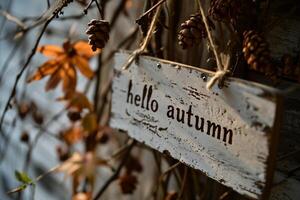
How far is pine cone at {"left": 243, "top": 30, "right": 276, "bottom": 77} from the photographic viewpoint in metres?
0.58

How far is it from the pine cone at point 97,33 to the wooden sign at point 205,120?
92 millimetres

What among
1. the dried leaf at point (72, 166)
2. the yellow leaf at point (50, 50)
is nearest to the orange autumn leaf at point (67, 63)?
the yellow leaf at point (50, 50)

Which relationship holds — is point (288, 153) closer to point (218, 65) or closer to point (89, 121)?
point (218, 65)

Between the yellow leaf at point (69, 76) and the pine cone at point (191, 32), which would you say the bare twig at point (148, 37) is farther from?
the yellow leaf at point (69, 76)

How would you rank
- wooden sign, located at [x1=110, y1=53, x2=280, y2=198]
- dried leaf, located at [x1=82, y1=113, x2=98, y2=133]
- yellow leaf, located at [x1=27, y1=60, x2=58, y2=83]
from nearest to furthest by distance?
wooden sign, located at [x1=110, y1=53, x2=280, y2=198]
yellow leaf, located at [x1=27, y1=60, x2=58, y2=83]
dried leaf, located at [x1=82, y1=113, x2=98, y2=133]

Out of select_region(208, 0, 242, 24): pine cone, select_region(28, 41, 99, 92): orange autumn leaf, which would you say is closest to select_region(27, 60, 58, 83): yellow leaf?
select_region(28, 41, 99, 92): orange autumn leaf

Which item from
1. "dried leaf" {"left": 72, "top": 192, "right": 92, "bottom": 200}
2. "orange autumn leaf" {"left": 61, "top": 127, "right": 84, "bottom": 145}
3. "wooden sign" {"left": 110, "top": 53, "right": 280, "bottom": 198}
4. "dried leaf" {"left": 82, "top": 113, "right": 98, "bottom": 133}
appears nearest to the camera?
"wooden sign" {"left": 110, "top": 53, "right": 280, "bottom": 198}

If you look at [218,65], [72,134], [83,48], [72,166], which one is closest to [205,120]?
[218,65]

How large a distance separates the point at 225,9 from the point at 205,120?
0.53 feet

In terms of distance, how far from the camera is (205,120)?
657 millimetres

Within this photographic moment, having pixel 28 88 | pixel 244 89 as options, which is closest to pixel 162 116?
pixel 244 89

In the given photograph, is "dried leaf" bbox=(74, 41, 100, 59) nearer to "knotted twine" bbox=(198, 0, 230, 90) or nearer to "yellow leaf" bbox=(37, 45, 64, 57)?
"yellow leaf" bbox=(37, 45, 64, 57)

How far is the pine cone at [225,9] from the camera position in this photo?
0.64 m

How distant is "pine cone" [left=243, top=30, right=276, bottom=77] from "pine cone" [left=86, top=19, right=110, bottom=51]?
226 millimetres
